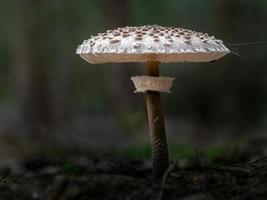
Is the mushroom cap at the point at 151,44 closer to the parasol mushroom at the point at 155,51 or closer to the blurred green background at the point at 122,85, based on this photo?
the parasol mushroom at the point at 155,51

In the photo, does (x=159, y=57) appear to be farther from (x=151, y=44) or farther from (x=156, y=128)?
(x=156, y=128)

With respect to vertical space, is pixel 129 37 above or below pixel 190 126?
above

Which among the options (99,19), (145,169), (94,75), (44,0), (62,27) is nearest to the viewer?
(145,169)

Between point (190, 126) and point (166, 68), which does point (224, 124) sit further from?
point (166, 68)

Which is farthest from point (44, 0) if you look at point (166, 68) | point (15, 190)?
point (15, 190)

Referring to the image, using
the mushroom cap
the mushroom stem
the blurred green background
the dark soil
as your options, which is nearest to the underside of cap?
the mushroom cap

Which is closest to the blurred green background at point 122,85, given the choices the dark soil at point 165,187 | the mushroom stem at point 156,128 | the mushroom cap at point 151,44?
the mushroom stem at point 156,128
